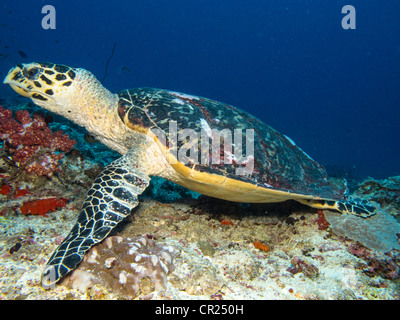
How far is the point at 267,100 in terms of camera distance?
360ft

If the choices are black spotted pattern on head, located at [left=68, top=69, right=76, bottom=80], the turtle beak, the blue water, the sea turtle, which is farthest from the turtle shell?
the blue water

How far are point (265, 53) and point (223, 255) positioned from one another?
140 meters

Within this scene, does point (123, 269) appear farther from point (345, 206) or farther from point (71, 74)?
point (345, 206)

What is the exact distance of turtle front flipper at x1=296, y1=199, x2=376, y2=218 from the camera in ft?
10.3

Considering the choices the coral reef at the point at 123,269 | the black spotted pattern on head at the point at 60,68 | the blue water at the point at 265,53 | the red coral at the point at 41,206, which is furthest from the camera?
the blue water at the point at 265,53

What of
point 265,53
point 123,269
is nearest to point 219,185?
point 123,269

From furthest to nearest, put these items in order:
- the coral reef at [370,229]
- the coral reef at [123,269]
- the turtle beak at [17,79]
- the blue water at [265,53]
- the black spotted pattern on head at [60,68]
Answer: the blue water at [265,53]
the black spotted pattern on head at [60,68]
the turtle beak at [17,79]
the coral reef at [370,229]
the coral reef at [123,269]

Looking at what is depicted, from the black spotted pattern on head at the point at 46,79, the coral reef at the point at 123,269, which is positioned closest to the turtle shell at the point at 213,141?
the black spotted pattern on head at the point at 46,79

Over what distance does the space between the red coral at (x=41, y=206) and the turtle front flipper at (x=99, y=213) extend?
0.97 m

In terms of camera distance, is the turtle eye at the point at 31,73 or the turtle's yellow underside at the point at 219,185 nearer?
the turtle's yellow underside at the point at 219,185

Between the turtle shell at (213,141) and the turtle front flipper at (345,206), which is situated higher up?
the turtle shell at (213,141)

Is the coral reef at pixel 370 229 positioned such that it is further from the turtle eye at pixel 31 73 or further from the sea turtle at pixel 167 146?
the turtle eye at pixel 31 73

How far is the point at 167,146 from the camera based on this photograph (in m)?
2.79

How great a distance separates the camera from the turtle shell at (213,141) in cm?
281
